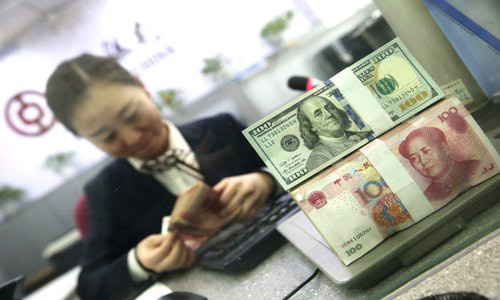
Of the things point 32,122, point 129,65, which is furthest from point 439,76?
point 32,122

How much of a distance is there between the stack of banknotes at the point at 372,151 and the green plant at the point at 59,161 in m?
0.65

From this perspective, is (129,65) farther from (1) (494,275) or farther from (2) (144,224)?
(1) (494,275)

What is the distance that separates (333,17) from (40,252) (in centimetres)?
100

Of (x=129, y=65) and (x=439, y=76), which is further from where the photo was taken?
(x=129, y=65)

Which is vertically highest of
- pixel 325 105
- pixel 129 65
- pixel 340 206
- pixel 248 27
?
pixel 129 65

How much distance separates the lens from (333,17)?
0.81m

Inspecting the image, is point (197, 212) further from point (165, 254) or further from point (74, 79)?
point (74, 79)

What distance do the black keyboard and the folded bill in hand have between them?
39mm

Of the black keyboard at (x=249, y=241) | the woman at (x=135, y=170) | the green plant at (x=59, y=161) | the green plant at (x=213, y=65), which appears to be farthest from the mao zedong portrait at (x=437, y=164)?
the green plant at (x=59, y=161)

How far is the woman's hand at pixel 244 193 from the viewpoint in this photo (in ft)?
3.16

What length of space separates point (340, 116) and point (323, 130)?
3 centimetres

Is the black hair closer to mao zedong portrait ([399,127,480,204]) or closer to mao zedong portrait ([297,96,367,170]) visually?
mao zedong portrait ([297,96,367,170])

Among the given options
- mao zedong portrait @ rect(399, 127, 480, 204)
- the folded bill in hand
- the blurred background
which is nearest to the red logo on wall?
the blurred background

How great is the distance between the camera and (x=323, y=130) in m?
0.50
